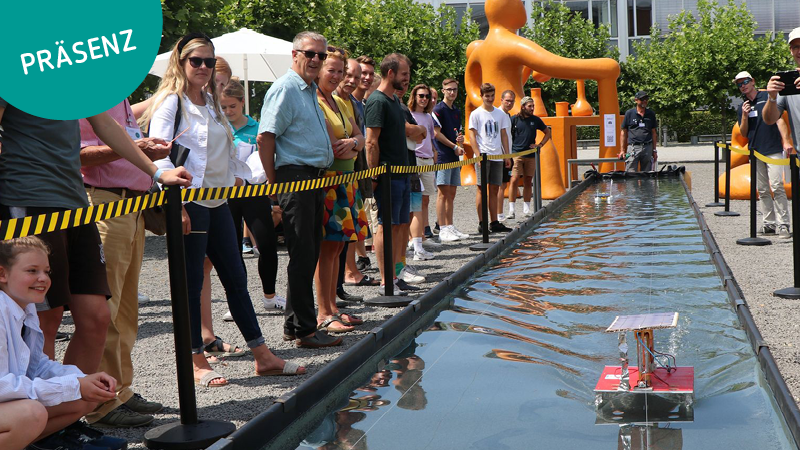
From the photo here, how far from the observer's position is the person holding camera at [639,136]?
17.1 meters

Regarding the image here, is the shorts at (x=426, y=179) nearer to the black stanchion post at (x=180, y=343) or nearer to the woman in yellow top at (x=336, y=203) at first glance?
the woman in yellow top at (x=336, y=203)

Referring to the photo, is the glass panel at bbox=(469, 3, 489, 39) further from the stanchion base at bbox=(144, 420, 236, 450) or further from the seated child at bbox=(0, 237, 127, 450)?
the seated child at bbox=(0, 237, 127, 450)

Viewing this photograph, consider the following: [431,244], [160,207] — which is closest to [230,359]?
[160,207]

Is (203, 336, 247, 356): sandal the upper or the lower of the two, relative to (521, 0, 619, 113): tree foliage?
lower

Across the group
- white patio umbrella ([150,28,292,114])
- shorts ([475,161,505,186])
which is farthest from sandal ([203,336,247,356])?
white patio umbrella ([150,28,292,114])

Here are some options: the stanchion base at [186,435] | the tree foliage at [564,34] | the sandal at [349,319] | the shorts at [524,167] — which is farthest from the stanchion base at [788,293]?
the tree foliage at [564,34]

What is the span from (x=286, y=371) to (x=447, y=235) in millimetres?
6081

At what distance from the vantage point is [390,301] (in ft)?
22.8

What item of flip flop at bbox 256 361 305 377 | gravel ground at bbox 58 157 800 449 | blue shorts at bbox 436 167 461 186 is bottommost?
gravel ground at bbox 58 157 800 449

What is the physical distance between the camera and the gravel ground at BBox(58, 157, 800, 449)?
15.0ft

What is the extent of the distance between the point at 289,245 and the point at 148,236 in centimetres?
894

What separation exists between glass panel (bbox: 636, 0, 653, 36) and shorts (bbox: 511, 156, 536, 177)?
116 ft

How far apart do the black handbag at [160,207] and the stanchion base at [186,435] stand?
1062mm

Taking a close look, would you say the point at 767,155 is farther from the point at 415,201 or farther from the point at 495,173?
the point at 415,201
